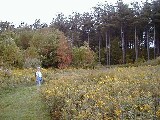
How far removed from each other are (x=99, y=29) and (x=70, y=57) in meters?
25.9

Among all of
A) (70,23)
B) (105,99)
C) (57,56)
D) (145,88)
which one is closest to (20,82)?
(145,88)

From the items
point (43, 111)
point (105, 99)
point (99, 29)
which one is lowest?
point (43, 111)

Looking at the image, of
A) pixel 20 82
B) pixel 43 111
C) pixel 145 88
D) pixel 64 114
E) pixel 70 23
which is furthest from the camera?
pixel 70 23

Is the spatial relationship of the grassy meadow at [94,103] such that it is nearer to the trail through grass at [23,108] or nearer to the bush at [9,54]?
the trail through grass at [23,108]

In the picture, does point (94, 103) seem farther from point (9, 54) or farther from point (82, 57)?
point (82, 57)

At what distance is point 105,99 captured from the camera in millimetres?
7699

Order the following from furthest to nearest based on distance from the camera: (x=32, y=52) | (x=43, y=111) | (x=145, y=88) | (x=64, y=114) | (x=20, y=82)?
(x=32, y=52), (x=20, y=82), (x=43, y=111), (x=145, y=88), (x=64, y=114)

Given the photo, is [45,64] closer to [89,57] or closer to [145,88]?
[89,57]

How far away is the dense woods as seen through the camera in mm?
40250

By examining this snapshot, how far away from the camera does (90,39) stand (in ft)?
236

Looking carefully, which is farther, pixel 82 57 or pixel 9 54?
pixel 82 57

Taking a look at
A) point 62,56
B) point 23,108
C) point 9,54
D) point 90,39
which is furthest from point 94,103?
point 90,39

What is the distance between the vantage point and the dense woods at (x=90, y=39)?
4025 cm

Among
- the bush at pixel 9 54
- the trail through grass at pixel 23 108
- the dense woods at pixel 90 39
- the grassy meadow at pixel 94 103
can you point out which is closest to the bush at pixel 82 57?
the dense woods at pixel 90 39
